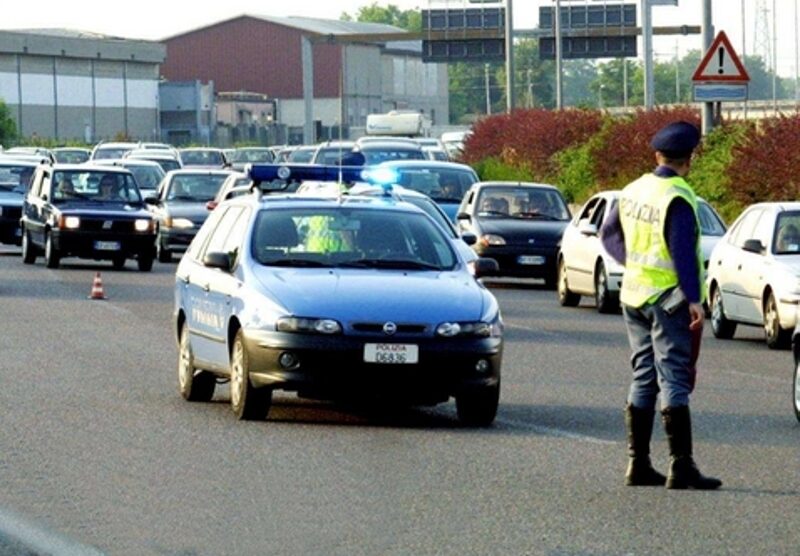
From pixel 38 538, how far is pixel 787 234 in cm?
1530

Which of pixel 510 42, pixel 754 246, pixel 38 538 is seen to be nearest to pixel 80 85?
pixel 510 42

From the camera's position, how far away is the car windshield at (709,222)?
100ft

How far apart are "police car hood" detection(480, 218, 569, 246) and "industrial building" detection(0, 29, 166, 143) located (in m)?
85.2

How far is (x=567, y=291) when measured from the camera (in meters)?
31.4

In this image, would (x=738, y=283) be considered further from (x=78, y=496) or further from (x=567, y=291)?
(x=78, y=496)

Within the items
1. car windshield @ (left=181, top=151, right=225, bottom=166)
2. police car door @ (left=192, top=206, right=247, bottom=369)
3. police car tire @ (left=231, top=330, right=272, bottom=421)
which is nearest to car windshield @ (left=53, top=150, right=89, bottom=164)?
car windshield @ (left=181, top=151, right=225, bottom=166)

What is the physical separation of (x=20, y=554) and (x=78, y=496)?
1.85m

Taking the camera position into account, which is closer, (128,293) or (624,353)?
(624,353)

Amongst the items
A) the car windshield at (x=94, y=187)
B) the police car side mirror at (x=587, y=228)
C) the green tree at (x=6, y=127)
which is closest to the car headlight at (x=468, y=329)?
the police car side mirror at (x=587, y=228)

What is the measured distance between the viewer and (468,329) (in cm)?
1537

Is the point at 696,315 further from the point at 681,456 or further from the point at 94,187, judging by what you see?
the point at 94,187

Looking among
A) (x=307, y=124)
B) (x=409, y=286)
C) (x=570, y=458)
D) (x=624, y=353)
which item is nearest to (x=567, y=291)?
(x=624, y=353)

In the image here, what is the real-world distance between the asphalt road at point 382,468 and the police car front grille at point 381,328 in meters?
0.60

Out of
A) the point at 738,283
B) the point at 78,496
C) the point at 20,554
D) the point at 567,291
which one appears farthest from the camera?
the point at 567,291
